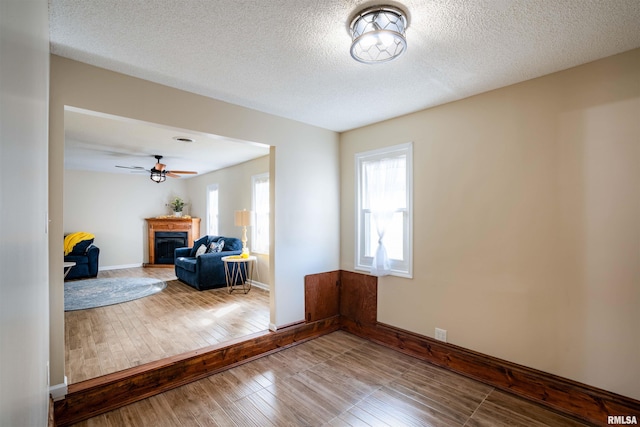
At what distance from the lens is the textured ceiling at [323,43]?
1785 mm

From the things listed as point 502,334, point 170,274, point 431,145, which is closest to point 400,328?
point 502,334

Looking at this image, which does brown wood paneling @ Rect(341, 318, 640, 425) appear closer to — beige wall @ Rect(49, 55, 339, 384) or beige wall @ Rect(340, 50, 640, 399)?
beige wall @ Rect(340, 50, 640, 399)

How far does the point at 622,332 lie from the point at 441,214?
5.23 ft

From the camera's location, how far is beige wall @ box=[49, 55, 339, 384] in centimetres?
225

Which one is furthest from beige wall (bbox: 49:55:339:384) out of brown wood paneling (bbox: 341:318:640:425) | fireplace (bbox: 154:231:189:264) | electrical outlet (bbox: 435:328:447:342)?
fireplace (bbox: 154:231:189:264)

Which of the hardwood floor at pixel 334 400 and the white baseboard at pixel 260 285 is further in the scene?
the white baseboard at pixel 260 285

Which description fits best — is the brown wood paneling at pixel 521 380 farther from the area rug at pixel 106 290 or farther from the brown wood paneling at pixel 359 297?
the area rug at pixel 106 290

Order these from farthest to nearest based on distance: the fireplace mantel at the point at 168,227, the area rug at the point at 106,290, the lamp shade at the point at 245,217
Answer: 1. the fireplace mantel at the point at 168,227
2. the lamp shade at the point at 245,217
3. the area rug at the point at 106,290

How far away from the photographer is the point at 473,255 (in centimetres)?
298

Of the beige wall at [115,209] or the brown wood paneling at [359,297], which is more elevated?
the beige wall at [115,209]

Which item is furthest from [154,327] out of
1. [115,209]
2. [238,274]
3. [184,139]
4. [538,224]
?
[115,209]

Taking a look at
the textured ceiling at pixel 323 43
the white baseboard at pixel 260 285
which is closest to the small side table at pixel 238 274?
the white baseboard at pixel 260 285

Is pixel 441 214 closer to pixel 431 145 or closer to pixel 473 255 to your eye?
pixel 473 255

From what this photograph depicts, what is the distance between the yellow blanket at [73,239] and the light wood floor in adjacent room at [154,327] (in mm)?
3028
